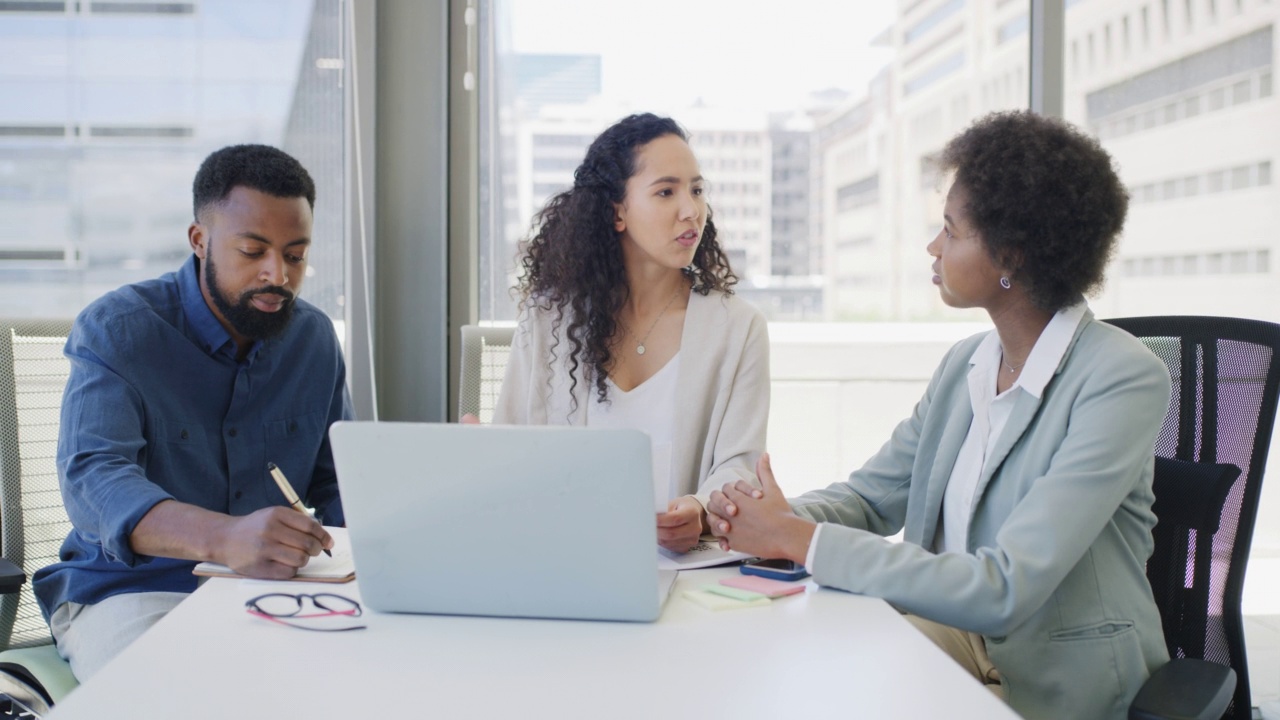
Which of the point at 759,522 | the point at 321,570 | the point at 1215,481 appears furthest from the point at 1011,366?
the point at 321,570

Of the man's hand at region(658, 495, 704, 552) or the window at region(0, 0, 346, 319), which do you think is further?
the window at region(0, 0, 346, 319)

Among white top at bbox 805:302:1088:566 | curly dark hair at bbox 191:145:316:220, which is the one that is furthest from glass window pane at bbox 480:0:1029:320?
white top at bbox 805:302:1088:566

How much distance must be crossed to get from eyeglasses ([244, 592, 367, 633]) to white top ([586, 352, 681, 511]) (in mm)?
881

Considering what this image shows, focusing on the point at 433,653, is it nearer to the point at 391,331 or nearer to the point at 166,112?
the point at 391,331

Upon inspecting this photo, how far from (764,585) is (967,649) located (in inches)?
21.1

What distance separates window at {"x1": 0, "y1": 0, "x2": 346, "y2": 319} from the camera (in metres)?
2.65

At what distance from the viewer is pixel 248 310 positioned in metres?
1.95

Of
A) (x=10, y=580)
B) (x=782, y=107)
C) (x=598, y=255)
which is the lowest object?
(x=10, y=580)

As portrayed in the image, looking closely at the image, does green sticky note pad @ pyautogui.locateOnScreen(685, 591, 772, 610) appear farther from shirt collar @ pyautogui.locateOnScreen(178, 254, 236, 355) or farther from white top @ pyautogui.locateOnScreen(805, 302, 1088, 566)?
shirt collar @ pyautogui.locateOnScreen(178, 254, 236, 355)

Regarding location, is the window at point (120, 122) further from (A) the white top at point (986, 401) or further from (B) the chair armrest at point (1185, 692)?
(B) the chair armrest at point (1185, 692)

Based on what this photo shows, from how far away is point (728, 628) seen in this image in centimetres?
123

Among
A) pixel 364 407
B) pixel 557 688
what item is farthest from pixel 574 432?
pixel 364 407

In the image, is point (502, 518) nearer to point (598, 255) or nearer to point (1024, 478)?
point (1024, 478)

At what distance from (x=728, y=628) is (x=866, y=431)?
6.10 feet
